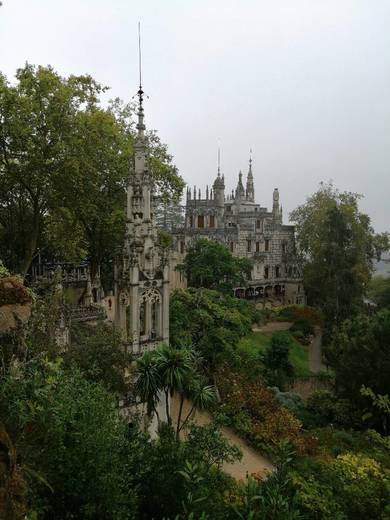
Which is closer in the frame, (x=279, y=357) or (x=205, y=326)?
(x=205, y=326)

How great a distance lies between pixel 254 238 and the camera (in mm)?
51281

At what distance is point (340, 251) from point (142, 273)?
23281mm

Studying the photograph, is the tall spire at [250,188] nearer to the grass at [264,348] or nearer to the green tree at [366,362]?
the grass at [264,348]

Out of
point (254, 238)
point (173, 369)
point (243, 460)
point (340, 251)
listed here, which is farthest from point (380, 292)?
point (173, 369)

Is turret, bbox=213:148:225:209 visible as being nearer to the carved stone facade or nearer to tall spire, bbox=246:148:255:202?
the carved stone facade

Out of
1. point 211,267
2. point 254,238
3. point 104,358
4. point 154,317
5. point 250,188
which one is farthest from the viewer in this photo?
point 250,188

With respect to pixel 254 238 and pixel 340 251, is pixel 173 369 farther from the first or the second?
pixel 254 238

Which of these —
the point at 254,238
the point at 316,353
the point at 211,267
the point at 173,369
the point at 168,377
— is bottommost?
the point at 316,353

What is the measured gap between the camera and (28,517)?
276 inches

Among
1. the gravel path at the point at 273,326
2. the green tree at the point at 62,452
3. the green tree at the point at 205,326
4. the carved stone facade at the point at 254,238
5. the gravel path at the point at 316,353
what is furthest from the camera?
the carved stone facade at the point at 254,238

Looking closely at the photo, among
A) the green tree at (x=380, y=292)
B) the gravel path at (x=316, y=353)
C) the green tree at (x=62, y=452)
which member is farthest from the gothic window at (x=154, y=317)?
the green tree at (x=380, y=292)

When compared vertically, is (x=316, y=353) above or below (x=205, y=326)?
below

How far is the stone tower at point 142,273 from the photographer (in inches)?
677

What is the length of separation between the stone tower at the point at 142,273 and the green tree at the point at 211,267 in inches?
716
